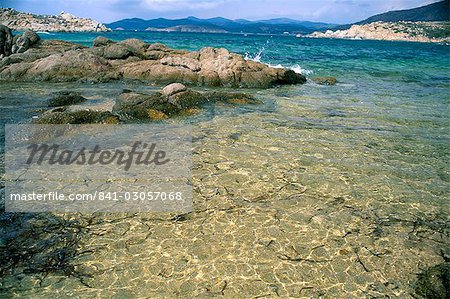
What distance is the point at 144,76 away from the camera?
26734 mm

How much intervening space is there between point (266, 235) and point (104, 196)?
14.2ft

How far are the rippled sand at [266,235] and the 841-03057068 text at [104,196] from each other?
0.75 metres

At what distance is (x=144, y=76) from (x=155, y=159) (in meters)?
17.6

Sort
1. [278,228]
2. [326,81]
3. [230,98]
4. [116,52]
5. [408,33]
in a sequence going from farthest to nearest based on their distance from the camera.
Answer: [408,33] < [116,52] < [326,81] < [230,98] < [278,228]

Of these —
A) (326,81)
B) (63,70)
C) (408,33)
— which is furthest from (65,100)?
(408,33)

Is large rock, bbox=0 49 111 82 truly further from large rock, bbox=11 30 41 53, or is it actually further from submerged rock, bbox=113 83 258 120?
submerged rock, bbox=113 83 258 120

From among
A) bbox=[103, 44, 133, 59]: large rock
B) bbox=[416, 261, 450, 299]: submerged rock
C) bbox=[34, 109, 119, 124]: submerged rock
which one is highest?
bbox=[103, 44, 133, 59]: large rock

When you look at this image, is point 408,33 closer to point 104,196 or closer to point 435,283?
point 435,283

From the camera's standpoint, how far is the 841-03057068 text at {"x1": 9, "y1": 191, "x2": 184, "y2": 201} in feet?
27.0

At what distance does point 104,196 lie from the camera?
332 inches

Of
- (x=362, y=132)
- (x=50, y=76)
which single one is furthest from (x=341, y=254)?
(x=50, y=76)

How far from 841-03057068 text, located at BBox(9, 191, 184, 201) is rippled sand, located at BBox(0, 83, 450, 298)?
2.47ft

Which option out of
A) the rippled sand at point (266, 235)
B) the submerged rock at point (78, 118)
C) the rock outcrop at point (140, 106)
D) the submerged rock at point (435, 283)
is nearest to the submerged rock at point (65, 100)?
the rock outcrop at point (140, 106)

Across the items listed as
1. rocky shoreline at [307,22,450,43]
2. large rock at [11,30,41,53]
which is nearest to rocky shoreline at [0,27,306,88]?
large rock at [11,30,41,53]
